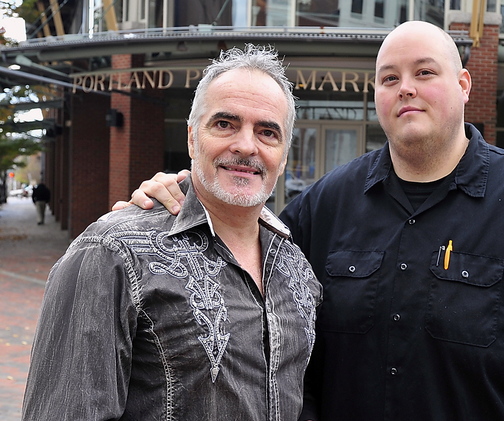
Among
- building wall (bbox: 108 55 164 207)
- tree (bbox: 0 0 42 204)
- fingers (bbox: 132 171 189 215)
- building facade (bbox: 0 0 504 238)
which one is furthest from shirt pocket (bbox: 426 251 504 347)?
tree (bbox: 0 0 42 204)

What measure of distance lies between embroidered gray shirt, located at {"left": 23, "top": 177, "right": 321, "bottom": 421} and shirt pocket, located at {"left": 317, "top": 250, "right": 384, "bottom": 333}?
59 centimetres

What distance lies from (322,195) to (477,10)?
369 inches

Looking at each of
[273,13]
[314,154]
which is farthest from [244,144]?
[314,154]

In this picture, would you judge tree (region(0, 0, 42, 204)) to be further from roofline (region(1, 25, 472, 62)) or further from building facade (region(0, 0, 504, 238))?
roofline (region(1, 25, 472, 62))

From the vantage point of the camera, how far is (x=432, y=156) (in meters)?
2.92

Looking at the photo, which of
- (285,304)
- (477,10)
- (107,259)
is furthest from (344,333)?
(477,10)

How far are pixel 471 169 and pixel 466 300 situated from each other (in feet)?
1.73

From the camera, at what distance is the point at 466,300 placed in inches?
110

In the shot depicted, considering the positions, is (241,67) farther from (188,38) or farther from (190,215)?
(188,38)

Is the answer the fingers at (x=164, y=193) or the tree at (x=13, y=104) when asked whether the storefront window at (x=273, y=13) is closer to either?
the tree at (x=13, y=104)

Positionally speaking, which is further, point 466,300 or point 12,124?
point 12,124

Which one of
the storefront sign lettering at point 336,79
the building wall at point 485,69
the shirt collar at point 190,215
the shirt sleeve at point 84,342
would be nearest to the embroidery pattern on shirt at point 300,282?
the shirt collar at point 190,215

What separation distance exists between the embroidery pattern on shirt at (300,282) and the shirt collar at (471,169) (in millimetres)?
553

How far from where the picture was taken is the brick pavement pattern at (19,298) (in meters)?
7.59
